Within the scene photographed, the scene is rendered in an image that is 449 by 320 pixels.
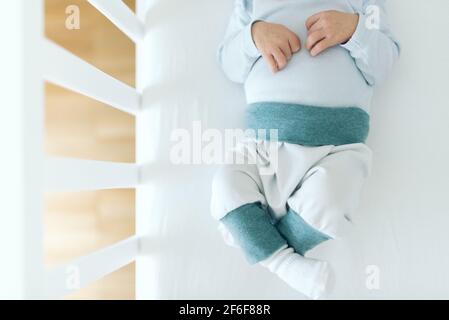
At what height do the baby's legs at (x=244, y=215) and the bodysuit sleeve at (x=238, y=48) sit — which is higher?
the bodysuit sleeve at (x=238, y=48)

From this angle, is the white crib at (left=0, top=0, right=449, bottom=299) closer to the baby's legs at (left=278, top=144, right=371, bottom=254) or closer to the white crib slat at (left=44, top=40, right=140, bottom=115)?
the white crib slat at (left=44, top=40, right=140, bottom=115)

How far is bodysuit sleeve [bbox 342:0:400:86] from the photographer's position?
0.95m

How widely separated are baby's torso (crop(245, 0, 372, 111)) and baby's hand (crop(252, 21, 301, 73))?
2 centimetres

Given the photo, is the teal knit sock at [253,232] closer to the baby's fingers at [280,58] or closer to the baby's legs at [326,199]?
the baby's legs at [326,199]

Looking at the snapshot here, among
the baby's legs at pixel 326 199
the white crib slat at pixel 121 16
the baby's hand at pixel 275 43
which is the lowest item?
the baby's legs at pixel 326 199

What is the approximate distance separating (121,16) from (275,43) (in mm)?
308

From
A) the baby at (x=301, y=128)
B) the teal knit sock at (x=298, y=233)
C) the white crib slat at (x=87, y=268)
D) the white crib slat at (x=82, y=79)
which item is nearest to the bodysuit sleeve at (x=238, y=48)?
the baby at (x=301, y=128)

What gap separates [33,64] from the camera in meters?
0.61

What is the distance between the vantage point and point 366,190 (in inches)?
41.1

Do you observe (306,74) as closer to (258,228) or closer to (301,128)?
(301,128)

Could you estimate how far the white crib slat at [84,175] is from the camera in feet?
2.25

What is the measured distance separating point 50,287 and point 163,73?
55 cm

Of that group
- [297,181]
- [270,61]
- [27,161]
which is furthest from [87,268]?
[270,61]
